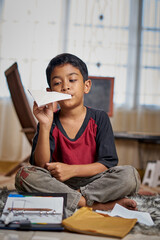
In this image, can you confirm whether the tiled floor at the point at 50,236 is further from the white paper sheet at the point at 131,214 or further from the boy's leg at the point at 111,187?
the boy's leg at the point at 111,187

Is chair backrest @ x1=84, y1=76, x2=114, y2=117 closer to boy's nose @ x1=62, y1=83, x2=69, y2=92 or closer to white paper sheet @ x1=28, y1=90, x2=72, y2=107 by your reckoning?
boy's nose @ x1=62, y1=83, x2=69, y2=92

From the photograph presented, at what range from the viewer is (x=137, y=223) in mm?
739

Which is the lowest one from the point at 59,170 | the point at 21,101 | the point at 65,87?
the point at 59,170

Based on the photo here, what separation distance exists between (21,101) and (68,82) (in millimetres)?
774

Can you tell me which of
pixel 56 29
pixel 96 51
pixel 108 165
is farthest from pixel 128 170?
pixel 56 29

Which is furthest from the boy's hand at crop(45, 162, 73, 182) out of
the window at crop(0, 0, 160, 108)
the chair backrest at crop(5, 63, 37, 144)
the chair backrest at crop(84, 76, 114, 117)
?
the window at crop(0, 0, 160, 108)

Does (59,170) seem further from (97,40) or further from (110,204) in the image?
(97,40)

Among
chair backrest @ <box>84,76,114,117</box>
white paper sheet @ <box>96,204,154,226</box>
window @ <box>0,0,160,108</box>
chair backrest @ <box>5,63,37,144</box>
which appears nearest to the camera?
white paper sheet @ <box>96,204,154,226</box>

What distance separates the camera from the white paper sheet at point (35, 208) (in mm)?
701

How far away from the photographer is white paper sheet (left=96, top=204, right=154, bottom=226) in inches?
30.4

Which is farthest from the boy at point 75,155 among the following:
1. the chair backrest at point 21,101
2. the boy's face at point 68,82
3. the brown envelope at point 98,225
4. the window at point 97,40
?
the window at point 97,40

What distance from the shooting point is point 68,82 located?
3.42ft

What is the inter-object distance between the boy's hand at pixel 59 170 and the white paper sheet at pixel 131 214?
198 mm

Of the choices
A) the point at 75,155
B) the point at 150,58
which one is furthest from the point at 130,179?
the point at 150,58
